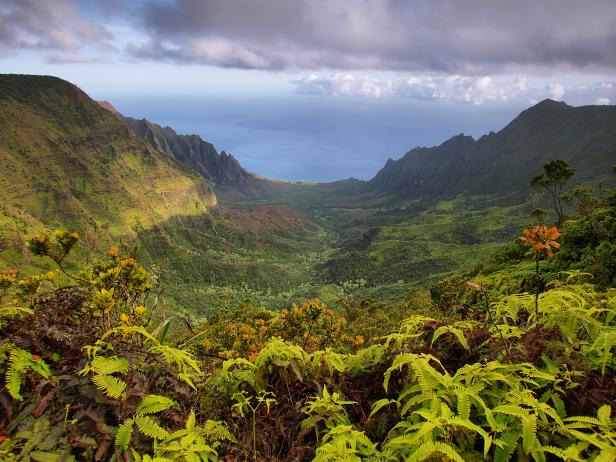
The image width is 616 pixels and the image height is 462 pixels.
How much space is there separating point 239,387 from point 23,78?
20482 cm

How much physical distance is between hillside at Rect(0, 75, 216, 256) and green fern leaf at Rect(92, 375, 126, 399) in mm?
100907

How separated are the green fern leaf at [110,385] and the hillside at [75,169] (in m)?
101

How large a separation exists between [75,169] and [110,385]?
519 ft

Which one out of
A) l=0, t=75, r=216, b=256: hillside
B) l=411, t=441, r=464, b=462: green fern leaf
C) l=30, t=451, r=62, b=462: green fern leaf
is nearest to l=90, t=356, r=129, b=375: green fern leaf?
l=30, t=451, r=62, b=462: green fern leaf

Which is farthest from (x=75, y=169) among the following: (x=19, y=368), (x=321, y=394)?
(x=321, y=394)

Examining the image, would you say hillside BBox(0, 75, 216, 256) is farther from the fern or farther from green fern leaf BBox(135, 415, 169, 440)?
green fern leaf BBox(135, 415, 169, 440)

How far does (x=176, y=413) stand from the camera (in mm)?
3234

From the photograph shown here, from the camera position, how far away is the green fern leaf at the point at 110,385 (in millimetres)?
2865

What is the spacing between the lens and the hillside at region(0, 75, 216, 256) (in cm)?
11450

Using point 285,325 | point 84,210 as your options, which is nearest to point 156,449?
point 285,325

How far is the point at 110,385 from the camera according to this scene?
9.52ft

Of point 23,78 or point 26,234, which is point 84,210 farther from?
point 23,78

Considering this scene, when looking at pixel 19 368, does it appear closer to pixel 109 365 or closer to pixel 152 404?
pixel 109 365

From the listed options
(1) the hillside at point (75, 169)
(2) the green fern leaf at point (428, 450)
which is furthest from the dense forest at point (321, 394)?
(1) the hillside at point (75, 169)
